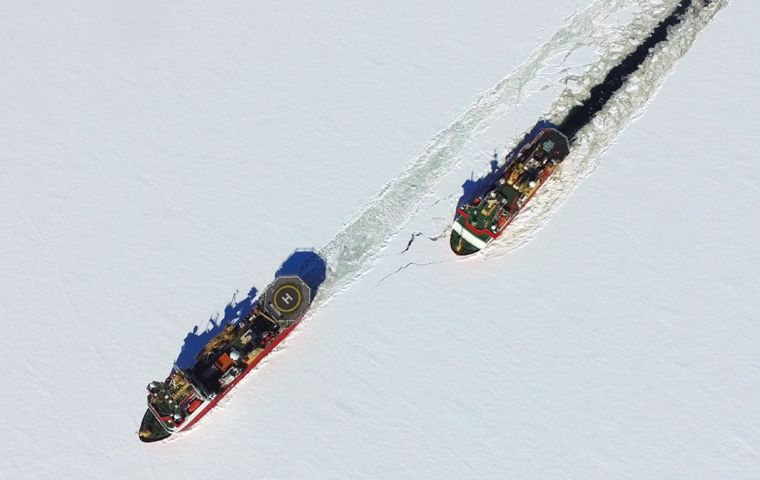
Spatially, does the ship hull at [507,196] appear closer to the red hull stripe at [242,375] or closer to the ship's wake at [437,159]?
the ship's wake at [437,159]

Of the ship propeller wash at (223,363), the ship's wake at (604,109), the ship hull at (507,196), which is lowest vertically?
the ship propeller wash at (223,363)

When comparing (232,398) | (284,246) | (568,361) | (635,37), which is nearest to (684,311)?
(568,361)

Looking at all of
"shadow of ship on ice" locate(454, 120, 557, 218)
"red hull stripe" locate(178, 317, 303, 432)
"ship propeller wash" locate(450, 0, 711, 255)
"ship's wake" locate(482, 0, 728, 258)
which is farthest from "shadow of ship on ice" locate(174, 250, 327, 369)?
"ship's wake" locate(482, 0, 728, 258)

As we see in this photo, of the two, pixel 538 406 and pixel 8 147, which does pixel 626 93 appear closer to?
pixel 538 406

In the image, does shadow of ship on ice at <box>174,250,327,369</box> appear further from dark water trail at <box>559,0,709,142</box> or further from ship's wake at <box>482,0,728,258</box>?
dark water trail at <box>559,0,709,142</box>

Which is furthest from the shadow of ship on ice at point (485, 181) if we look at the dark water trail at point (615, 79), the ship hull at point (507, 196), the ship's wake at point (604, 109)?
the dark water trail at point (615, 79)

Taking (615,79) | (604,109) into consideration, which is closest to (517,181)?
(604,109)
